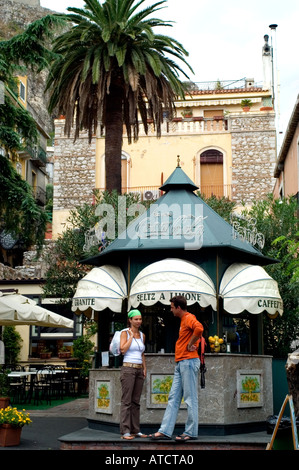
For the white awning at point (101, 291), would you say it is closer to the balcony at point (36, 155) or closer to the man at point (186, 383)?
the man at point (186, 383)

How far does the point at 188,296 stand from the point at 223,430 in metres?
2.15

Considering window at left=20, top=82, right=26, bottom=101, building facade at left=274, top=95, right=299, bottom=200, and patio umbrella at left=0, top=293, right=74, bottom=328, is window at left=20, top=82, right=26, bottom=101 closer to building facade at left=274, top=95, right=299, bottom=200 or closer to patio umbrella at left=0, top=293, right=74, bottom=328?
building facade at left=274, top=95, right=299, bottom=200

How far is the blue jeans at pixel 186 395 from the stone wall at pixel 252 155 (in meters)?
26.6

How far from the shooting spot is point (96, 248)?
19328mm

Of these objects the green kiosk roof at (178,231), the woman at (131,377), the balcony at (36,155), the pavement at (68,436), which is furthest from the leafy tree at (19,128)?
the balcony at (36,155)

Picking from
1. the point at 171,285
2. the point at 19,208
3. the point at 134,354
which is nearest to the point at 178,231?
the point at 171,285

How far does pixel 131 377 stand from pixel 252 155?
27417mm

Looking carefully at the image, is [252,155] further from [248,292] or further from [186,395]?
[186,395]

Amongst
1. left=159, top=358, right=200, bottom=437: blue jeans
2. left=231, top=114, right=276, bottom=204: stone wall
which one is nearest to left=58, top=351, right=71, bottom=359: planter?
left=231, top=114, right=276, bottom=204: stone wall

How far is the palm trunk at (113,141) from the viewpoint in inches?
819

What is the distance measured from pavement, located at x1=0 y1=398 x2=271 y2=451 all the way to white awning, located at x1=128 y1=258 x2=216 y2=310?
2143 millimetres

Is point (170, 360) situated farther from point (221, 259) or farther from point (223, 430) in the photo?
point (221, 259)
